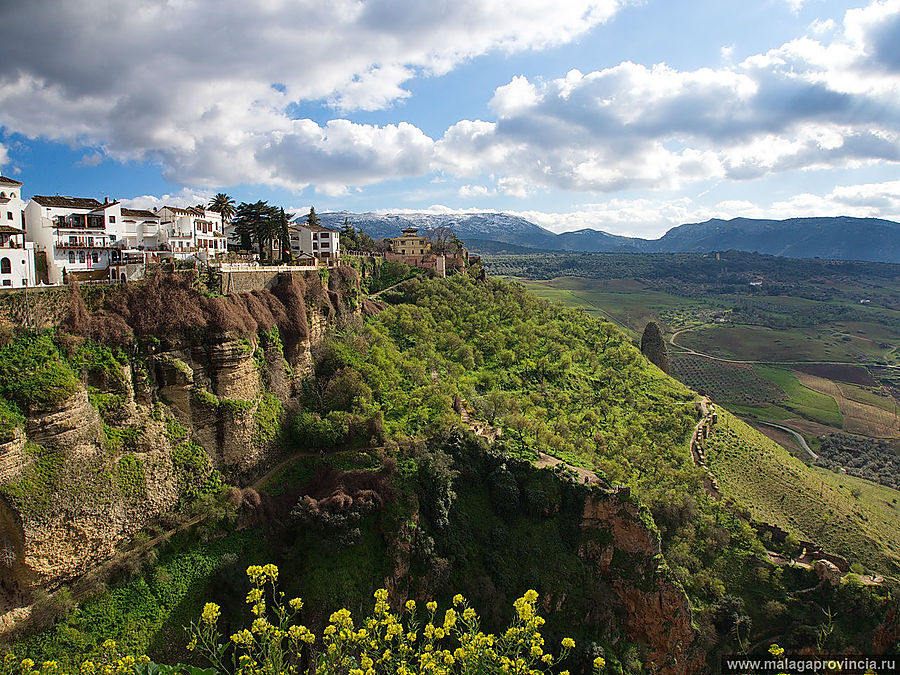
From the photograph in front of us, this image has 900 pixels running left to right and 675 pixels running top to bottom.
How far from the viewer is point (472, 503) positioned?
1764 inches

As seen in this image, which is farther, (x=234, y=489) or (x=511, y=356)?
(x=511, y=356)

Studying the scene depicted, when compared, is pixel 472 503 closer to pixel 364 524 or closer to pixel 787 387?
pixel 364 524

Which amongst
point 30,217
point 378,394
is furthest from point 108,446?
point 378,394

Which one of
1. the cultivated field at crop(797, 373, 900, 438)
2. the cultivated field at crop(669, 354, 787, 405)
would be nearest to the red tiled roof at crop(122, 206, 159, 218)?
the cultivated field at crop(669, 354, 787, 405)

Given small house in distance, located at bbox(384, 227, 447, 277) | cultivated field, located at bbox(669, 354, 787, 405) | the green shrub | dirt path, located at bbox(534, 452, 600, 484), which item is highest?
small house in distance, located at bbox(384, 227, 447, 277)

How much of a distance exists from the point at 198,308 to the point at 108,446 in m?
11.5

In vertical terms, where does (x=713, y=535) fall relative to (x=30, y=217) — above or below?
below

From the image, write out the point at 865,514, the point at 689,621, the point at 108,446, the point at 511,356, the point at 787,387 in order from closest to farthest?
the point at 108,446 < the point at 689,621 < the point at 865,514 < the point at 511,356 < the point at 787,387

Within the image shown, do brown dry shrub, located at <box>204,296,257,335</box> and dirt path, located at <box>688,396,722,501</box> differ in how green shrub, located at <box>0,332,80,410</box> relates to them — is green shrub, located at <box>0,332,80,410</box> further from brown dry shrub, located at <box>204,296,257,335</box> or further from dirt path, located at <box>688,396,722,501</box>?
dirt path, located at <box>688,396,722,501</box>

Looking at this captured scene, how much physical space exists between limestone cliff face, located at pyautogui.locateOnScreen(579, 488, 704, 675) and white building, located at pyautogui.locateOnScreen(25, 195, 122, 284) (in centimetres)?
4574

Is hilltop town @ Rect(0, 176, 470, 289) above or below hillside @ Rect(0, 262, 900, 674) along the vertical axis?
above

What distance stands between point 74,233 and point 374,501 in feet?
106

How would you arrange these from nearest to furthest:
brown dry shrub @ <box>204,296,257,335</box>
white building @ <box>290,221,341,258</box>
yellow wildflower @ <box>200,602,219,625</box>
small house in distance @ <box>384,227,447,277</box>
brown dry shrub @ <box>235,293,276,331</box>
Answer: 1. yellow wildflower @ <box>200,602,219,625</box>
2. brown dry shrub @ <box>204,296,257,335</box>
3. brown dry shrub @ <box>235,293,276,331</box>
4. white building @ <box>290,221,341,258</box>
5. small house in distance @ <box>384,227,447,277</box>

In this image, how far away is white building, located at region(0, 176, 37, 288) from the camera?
116ft
